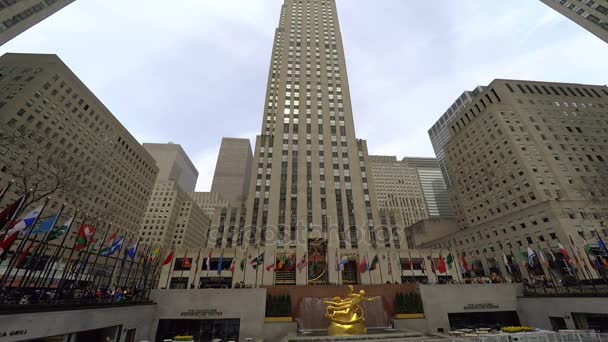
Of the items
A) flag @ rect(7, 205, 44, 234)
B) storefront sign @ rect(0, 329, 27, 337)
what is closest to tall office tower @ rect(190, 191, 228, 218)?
flag @ rect(7, 205, 44, 234)

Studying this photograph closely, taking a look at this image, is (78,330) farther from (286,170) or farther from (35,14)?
(35,14)

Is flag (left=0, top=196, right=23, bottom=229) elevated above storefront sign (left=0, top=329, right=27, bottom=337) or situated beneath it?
elevated above

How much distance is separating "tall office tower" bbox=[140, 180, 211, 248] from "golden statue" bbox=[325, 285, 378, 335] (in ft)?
369

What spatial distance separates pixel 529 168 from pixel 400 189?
89752 millimetres

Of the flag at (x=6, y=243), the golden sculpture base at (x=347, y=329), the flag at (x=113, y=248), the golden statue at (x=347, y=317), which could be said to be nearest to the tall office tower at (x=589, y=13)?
the golden statue at (x=347, y=317)

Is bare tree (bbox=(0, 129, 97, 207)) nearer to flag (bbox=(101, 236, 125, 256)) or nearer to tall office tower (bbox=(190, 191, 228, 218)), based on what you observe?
flag (bbox=(101, 236, 125, 256))

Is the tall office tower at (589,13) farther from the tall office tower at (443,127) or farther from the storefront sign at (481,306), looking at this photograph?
the tall office tower at (443,127)

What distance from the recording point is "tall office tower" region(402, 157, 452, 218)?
501ft

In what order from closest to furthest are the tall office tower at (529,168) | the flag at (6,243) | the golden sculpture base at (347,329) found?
1. the flag at (6,243)
2. the golden sculpture base at (347,329)
3. the tall office tower at (529,168)

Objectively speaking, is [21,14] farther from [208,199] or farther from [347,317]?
[208,199]

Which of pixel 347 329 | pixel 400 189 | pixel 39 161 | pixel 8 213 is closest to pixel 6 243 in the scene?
pixel 8 213

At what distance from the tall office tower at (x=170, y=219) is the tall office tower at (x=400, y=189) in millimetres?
96709

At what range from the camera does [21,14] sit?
43.2 metres

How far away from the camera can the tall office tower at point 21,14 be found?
40125 mm
